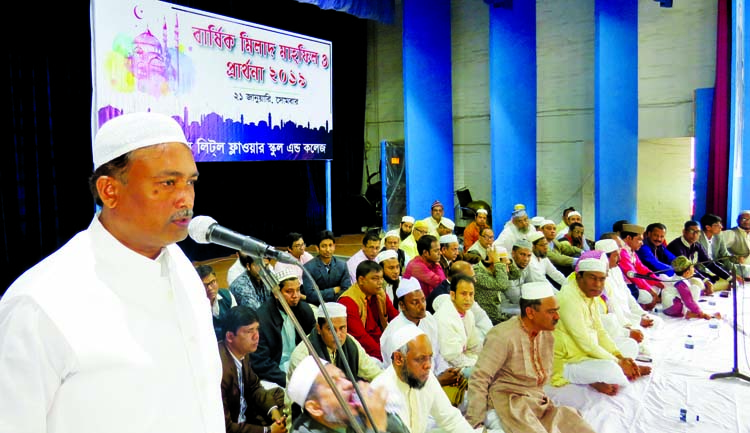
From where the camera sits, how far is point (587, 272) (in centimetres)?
343

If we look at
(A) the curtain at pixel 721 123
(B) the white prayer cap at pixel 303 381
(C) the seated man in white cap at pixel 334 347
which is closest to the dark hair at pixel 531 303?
(C) the seated man in white cap at pixel 334 347

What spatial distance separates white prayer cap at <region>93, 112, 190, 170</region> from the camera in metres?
0.82

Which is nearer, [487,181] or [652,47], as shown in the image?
[652,47]

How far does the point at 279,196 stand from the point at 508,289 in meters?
5.12

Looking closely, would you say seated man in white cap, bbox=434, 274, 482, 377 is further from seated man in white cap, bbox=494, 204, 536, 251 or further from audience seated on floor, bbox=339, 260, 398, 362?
seated man in white cap, bbox=494, 204, 536, 251

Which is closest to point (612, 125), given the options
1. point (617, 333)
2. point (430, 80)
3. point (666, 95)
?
point (666, 95)

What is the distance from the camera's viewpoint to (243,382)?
2.50 metres

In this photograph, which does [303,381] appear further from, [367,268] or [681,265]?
[681,265]

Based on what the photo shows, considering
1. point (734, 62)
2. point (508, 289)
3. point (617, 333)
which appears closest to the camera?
point (617, 333)

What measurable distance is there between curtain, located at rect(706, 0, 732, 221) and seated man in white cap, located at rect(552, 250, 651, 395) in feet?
13.5

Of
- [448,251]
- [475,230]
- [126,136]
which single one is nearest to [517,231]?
[475,230]

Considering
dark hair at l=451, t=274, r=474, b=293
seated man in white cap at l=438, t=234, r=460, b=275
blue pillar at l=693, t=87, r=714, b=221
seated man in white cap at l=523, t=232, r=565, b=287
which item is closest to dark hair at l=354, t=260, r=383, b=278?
dark hair at l=451, t=274, r=474, b=293

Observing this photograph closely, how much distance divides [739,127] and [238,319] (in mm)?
5767

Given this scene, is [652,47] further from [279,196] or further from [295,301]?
[295,301]
